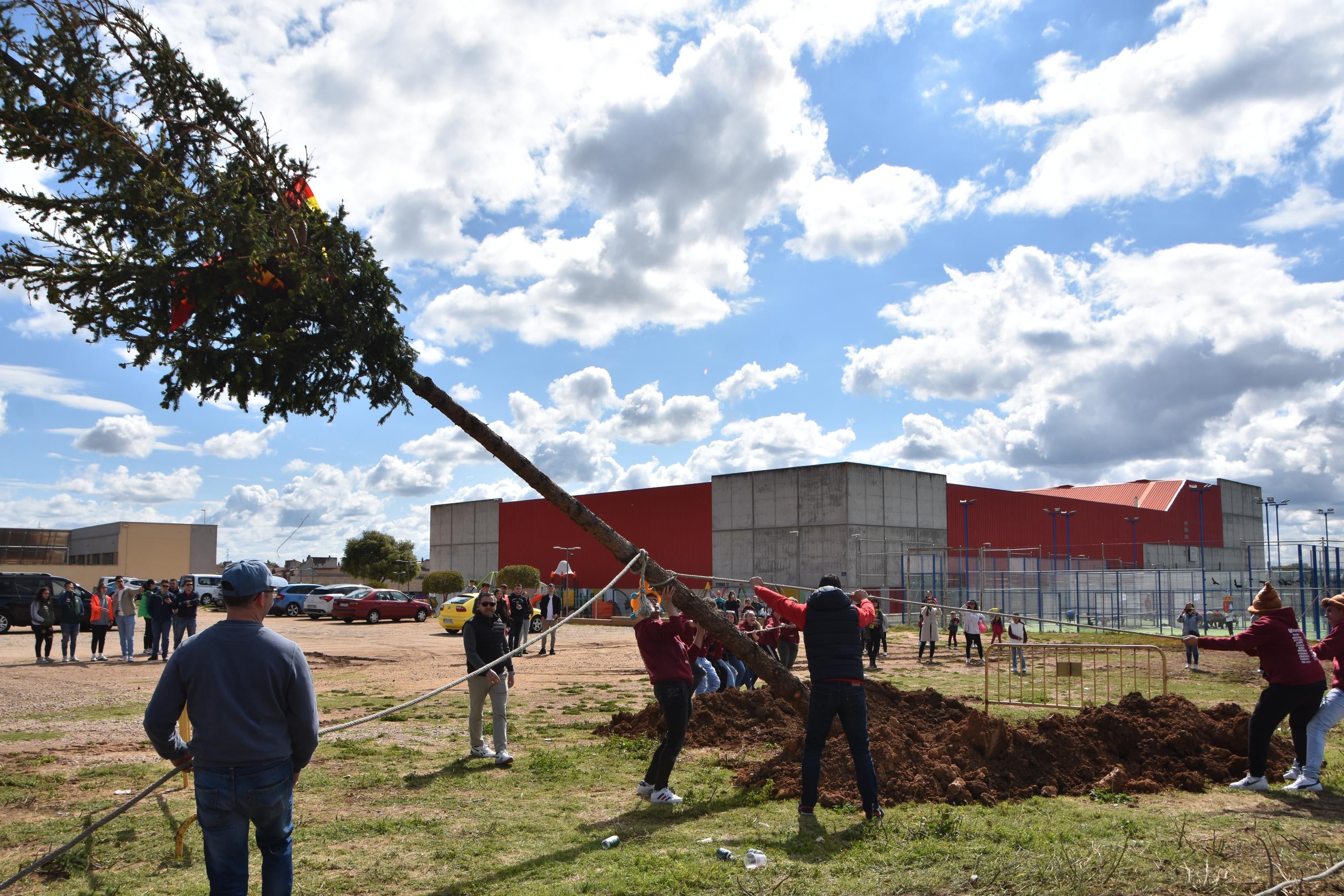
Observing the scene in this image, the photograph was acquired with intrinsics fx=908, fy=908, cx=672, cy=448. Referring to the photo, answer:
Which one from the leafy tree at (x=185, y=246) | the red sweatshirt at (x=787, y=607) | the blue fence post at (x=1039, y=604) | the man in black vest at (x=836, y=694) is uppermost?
the leafy tree at (x=185, y=246)

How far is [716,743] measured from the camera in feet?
31.1

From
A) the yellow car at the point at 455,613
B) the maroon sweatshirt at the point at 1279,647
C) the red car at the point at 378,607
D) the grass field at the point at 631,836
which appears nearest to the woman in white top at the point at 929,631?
→ the grass field at the point at 631,836

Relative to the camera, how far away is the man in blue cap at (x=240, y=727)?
363cm

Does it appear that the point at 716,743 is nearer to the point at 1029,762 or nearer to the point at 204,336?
the point at 1029,762

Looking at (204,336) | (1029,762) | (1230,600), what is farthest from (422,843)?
(1230,600)

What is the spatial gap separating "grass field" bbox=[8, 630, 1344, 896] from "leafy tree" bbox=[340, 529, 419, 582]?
170 feet

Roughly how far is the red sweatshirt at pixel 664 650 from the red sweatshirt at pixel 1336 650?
508 cm

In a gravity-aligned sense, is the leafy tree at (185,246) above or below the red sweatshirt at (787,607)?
above

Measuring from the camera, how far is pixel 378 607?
1435 inches

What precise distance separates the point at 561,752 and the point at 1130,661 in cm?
1425

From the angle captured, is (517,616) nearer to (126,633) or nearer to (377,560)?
(126,633)

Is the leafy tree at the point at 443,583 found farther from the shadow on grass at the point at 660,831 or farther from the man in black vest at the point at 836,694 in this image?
the man in black vest at the point at 836,694

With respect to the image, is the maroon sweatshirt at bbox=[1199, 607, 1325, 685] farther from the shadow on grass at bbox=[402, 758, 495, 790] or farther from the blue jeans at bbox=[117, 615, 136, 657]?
the blue jeans at bbox=[117, 615, 136, 657]

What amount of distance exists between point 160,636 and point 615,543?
15751mm
